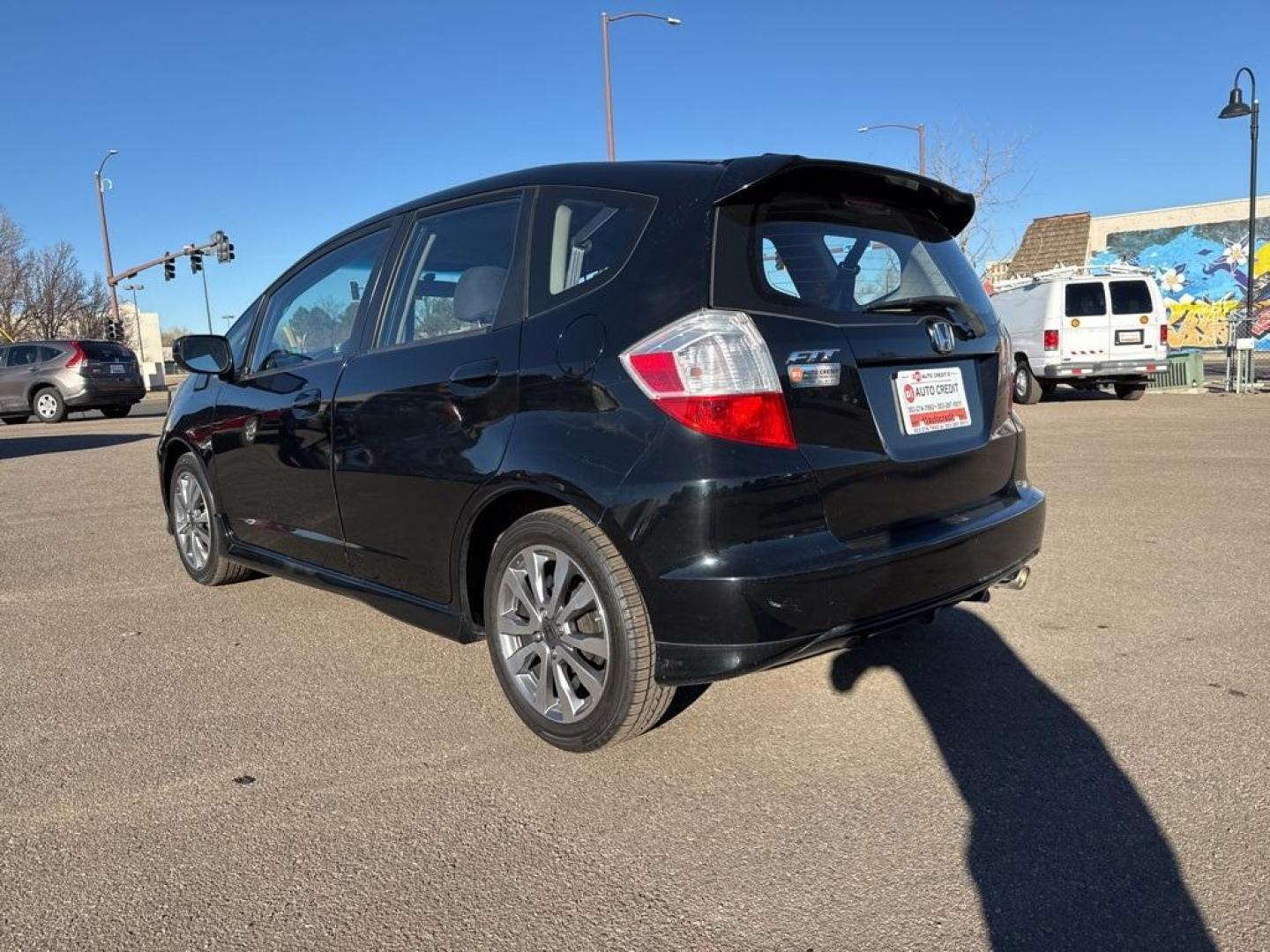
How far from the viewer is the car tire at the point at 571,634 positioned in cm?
270

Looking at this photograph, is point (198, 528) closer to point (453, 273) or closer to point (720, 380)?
point (453, 273)

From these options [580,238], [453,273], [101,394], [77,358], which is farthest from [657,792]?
[77,358]

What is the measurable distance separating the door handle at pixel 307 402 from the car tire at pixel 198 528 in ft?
3.80

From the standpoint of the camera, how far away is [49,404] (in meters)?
19.0

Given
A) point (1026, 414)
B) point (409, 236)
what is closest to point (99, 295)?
point (1026, 414)

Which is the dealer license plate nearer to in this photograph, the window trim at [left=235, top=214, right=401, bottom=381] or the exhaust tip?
the exhaust tip

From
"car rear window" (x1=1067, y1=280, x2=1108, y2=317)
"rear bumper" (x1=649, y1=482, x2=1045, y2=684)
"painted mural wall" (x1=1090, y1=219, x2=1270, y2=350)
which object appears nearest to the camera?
"rear bumper" (x1=649, y1=482, x2=1045, y2=684)

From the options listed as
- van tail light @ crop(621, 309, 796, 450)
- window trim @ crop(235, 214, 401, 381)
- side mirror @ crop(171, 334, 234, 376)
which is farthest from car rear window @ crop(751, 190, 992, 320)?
side mirror @ crop(171, 334, 234, 376)

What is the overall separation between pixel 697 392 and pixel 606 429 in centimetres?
29

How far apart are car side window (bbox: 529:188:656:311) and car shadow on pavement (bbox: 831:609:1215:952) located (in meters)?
1.71

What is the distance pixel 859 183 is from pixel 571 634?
1649mm

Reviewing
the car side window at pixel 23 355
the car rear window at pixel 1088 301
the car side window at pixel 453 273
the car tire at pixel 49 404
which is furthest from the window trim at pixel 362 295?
the car side window at pixel 23 355

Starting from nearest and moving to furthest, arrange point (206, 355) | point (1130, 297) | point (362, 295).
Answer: point (362, 295), point (206, 355), point (1130, 297)

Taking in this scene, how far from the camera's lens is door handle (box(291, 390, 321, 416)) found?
3.84 m
